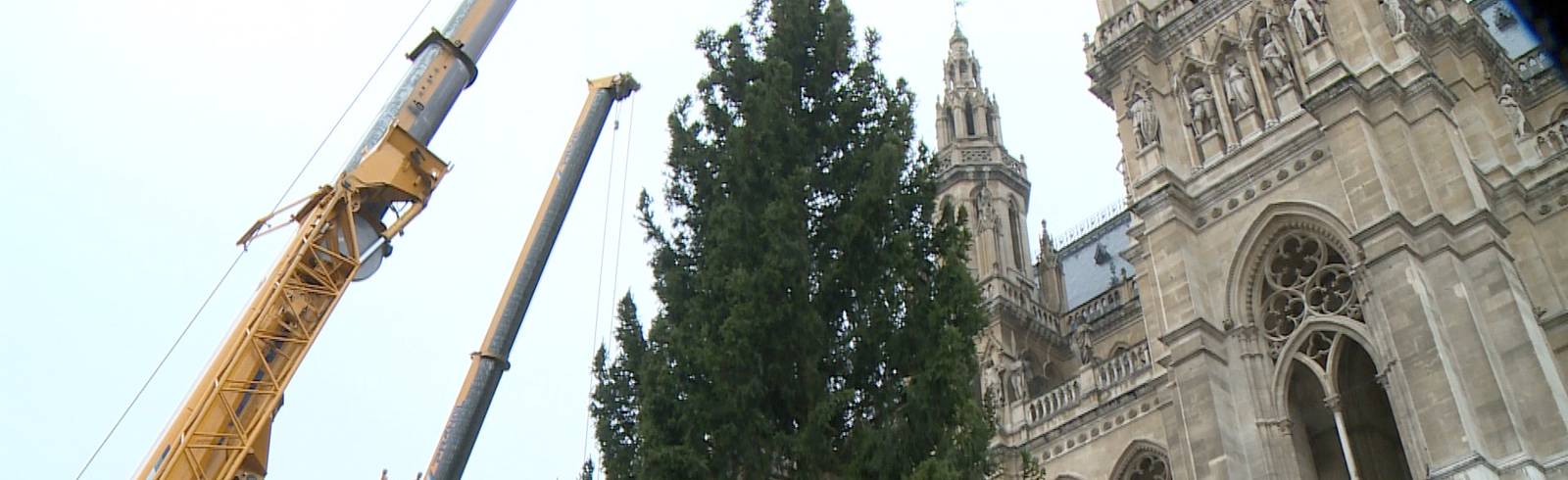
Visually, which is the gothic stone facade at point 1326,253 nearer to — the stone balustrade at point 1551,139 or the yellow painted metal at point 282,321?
the stone balustrade at point 1551,139

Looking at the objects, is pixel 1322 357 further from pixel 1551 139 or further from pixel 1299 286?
pixel 1551 139

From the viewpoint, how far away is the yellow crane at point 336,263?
40.4 feet

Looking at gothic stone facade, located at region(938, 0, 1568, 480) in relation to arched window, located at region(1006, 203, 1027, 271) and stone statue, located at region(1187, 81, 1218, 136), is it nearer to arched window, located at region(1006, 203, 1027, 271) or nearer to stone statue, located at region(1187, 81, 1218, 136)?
stone statue, located at region(1187, 81, 1218, 136)

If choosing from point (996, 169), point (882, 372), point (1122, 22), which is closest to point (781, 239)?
point (882, 372)

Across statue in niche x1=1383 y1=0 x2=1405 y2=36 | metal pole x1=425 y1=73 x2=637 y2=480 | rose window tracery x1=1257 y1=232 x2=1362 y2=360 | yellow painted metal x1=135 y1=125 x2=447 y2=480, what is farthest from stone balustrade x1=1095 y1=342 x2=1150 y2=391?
yellow painted metal x1=135 y1=125 x2=447 y2=480

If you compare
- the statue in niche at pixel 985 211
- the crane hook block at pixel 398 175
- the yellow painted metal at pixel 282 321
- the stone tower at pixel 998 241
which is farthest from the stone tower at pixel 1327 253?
the yellow painted metal at pixel 282 321

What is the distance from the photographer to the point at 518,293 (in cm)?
1516

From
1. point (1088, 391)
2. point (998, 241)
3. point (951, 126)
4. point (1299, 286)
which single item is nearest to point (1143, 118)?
point (1299, 286)

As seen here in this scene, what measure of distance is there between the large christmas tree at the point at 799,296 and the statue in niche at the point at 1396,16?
32.5ft

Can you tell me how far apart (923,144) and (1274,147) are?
9.04 m

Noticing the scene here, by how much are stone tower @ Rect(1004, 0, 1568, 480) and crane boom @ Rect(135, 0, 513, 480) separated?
10.4m

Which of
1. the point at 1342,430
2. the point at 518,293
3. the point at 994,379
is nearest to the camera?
the point at 518,293

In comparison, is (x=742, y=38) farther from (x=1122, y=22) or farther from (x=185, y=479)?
(x=1122, y=22)

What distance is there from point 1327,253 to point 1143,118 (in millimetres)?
4220
